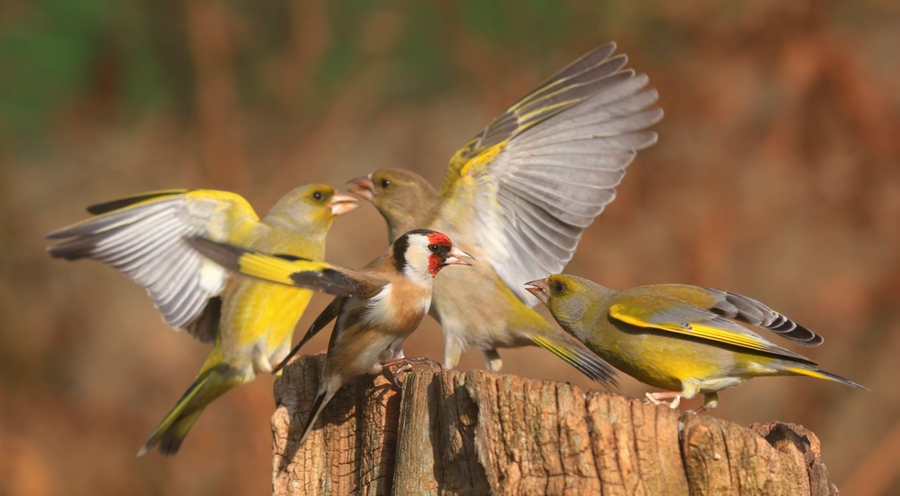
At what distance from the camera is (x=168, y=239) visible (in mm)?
5785

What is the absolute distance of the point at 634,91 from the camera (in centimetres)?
578

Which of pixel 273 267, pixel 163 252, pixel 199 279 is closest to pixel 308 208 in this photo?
pixel 199 279

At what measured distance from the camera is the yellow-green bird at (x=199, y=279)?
5.62 meters

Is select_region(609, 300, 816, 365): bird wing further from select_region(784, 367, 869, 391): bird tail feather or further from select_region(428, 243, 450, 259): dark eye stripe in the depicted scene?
select_region(428, 243, 450, 259): dark eye stripe

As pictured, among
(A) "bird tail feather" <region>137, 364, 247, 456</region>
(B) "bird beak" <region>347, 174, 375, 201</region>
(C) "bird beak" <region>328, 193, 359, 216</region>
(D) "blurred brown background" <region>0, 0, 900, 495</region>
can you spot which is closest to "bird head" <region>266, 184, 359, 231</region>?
(C) "bird beak" <region>328, 193, 359, 216</region>

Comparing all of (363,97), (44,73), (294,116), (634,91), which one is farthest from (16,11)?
(634,91)

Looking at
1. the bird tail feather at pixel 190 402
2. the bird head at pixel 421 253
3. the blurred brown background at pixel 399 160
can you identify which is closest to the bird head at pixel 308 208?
the bird tail feather at pixel 190 402

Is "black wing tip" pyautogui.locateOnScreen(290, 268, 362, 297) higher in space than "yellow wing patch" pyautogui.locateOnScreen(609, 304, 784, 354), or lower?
lower

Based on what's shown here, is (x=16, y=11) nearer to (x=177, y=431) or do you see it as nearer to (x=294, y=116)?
(x=294, y=116)

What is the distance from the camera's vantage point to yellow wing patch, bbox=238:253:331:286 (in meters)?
4.25

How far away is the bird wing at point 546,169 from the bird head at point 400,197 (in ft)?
0.45

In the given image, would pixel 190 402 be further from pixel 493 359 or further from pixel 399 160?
pixel 399 160

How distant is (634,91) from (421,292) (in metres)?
1.98

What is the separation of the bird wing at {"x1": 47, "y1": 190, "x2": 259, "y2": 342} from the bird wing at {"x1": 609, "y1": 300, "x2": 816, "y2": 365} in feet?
8.54
